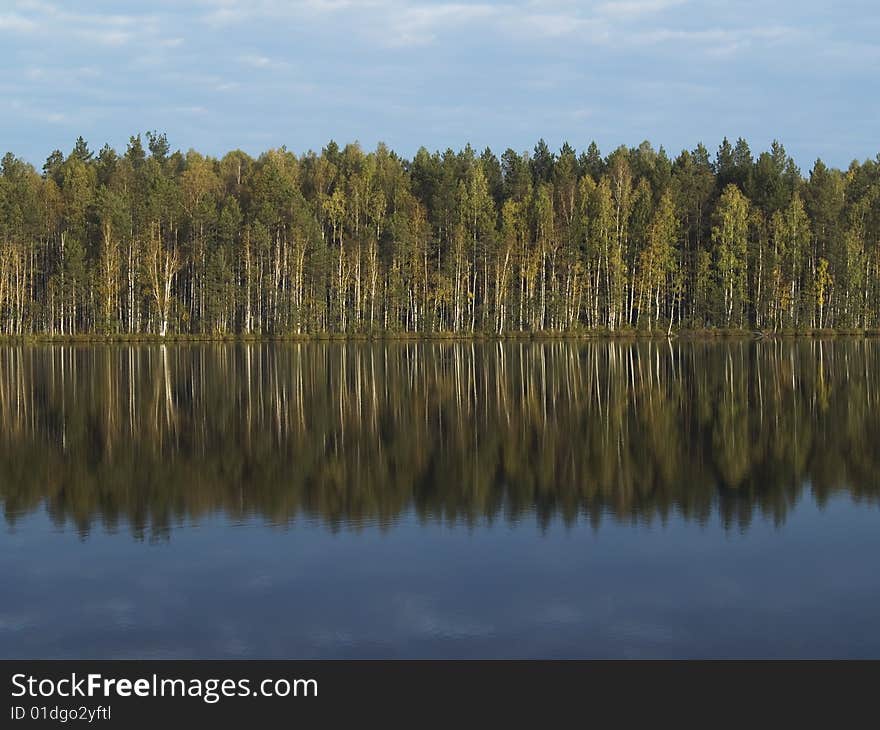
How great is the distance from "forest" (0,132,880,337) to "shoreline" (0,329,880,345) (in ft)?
4.99

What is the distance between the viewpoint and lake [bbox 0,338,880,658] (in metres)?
10.3

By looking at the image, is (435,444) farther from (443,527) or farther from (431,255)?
(431,255)

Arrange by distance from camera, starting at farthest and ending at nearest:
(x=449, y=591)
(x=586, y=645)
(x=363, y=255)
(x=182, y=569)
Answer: (x=363, y=255)
(x=182, y=569)
(x=449, y=591)
(x=586, y=645)

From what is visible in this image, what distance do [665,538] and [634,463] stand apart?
→ 596 cm

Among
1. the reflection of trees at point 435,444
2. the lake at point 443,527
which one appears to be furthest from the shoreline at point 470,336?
the lake at point 443,527

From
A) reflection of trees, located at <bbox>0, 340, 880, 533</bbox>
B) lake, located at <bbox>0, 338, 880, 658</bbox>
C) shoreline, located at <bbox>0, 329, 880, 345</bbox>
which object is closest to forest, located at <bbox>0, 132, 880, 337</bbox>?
shoreline, located at <bbox>0, 329, 880, 345</bbox>

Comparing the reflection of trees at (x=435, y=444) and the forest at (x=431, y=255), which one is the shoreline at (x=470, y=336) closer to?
the forest at (x=431, y=255)

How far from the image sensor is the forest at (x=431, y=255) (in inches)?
3634

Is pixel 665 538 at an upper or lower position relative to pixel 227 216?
lower

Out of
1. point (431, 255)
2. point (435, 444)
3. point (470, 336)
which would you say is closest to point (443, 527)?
point (435, 444)

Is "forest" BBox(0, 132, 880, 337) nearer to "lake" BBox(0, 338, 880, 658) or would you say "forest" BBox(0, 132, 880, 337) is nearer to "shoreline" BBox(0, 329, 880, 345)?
"shoreline" BBox(0, 329, 880, 345)
